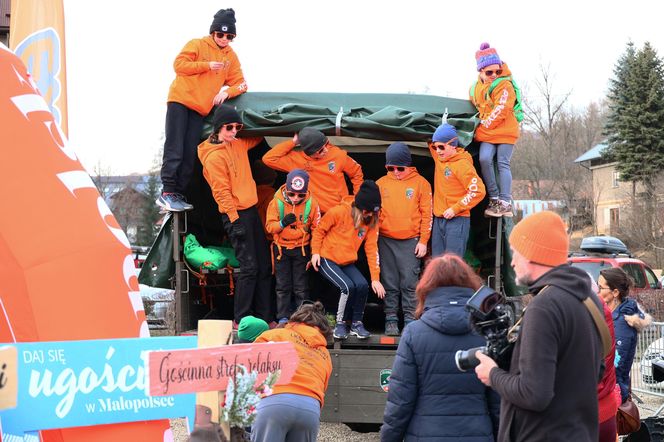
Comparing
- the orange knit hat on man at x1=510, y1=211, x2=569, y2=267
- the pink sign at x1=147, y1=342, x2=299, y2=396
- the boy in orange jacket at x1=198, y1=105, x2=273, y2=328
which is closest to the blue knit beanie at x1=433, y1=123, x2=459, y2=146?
the boy in orange jacket at x1=198, y1=105, x2=273, y2=328

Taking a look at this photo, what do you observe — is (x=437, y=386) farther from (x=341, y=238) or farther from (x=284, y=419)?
(x=341, y=238)

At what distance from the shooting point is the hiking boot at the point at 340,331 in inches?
277

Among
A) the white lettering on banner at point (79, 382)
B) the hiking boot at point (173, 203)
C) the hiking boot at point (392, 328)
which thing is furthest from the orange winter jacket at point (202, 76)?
the white lettering on banner at point (79, 382)

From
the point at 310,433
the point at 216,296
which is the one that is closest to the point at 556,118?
the point at 216,296

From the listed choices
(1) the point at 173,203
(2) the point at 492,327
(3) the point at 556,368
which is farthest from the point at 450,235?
(3) the point at 556,368

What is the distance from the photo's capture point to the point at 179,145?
761 centimetres

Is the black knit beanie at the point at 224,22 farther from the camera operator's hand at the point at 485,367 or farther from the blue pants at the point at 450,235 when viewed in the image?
the camera operator's hand at the point at 485,367

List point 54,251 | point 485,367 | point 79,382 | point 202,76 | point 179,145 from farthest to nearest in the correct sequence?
1. point 202,76
2. point 179,145
3. point 54,251
4. point 485,367
5. point 79,382

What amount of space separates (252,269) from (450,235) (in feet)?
6.26

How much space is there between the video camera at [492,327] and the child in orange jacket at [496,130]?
443 cm

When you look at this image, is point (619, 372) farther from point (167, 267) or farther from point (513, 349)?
point (167, 267)

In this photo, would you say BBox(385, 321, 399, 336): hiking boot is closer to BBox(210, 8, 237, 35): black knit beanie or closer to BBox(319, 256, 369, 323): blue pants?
BBox(319, 256, 369, 323): blue pants

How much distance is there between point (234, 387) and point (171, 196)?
4.87 meters

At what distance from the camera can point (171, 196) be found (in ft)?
25.0
